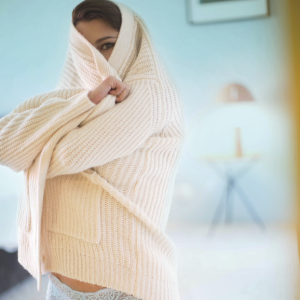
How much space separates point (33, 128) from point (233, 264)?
1509 mm

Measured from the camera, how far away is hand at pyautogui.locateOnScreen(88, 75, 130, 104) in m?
0.60

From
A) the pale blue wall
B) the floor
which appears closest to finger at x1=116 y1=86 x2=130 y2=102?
the floor

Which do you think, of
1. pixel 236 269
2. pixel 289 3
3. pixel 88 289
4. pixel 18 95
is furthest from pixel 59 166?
pixel 18 95

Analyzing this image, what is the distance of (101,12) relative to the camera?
695 mm

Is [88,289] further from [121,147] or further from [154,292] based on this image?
[121,147]

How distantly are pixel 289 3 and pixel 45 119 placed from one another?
45 cm

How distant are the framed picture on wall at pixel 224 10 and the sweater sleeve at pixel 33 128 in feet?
6.02

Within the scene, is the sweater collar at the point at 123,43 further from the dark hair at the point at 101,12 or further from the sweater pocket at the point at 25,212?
the sweater pocket at the point at 25,212

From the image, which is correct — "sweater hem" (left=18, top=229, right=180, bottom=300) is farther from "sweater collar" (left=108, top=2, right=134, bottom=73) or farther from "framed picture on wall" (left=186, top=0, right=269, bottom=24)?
"framed picture on wall" (left=186, top=0, right=269, bottom=24)

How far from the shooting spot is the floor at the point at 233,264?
4.89 feet

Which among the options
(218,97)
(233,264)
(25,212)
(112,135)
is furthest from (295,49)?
(218,97)

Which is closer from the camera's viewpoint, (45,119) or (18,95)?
(45,119)

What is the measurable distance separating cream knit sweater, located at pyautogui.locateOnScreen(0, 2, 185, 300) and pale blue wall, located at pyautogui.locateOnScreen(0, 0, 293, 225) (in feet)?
5.28

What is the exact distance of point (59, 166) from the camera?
597mm
